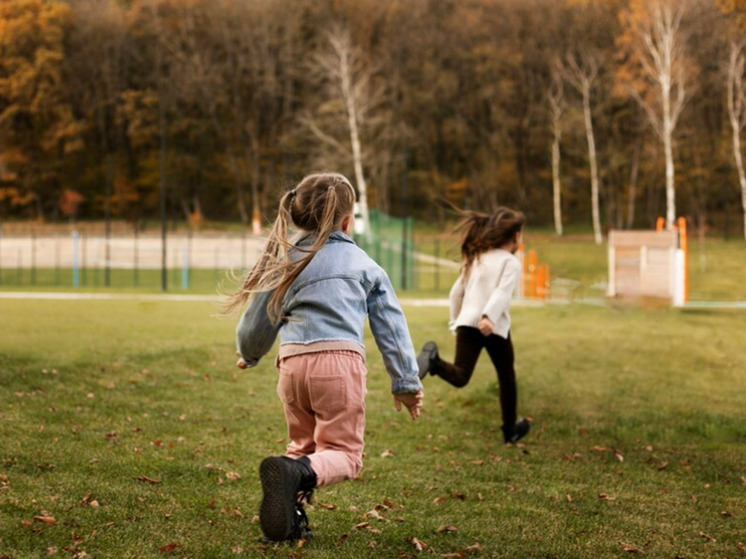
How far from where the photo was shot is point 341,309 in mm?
4617

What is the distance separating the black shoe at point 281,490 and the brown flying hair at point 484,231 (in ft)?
11.3

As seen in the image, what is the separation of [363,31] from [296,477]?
5805 centimetres

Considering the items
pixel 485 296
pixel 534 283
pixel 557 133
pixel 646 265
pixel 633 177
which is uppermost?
pixel 557 133

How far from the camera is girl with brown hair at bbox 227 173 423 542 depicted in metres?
4.54

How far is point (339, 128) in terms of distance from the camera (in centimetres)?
4966

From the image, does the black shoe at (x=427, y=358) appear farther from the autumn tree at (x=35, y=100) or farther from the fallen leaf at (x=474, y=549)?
the autumn tree at (x=35, y=100)

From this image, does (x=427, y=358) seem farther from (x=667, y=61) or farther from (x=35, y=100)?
(x=35, y=100)

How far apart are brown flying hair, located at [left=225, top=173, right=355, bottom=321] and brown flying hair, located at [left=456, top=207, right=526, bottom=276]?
291cm

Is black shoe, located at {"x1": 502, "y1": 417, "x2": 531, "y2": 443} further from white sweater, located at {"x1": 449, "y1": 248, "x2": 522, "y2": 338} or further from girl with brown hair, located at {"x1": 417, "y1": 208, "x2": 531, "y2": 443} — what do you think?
white sweater, located at {"x1": 449, "y1": 248, "x2": 522, "y2": 338}

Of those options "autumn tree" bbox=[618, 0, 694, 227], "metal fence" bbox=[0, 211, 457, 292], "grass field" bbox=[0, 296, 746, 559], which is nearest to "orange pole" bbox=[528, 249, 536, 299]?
"metal fence" bbox=[0, 211, 457, 292]

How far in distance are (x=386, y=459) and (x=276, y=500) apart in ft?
9.76

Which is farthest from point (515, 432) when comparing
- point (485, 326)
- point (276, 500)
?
point (276, 500)

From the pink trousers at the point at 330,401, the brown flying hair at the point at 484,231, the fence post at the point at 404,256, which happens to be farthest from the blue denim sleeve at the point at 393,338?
the fence post at the point at 404,256

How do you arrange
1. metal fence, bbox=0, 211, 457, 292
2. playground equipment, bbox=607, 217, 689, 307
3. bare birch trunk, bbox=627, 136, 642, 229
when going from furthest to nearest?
bare birch trunk, bbox=627, 136, 642, 229 → metal fence, bbox=0, 211, 457, 292 → playground equipment, bbox=607, 217, 689, 307
